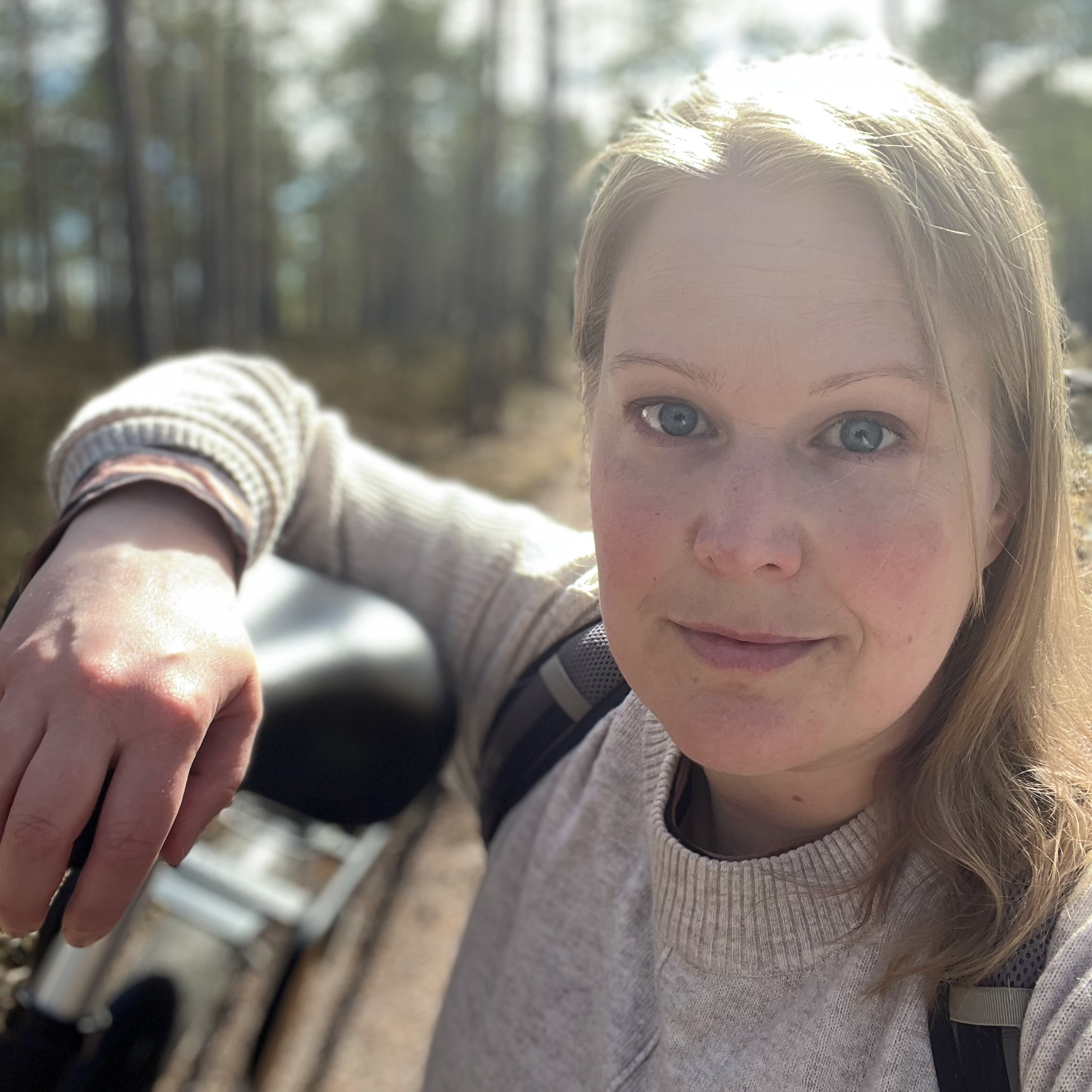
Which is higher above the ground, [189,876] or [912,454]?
[912,454]

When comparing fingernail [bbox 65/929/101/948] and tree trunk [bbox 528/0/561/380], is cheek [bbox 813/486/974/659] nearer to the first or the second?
fingernail [bbox 65/929/101/948]

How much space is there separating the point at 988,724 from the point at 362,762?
897 mm

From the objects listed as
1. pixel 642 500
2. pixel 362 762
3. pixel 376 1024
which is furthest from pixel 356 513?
pixel 376 1024

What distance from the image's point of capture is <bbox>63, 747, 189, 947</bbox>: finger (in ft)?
3.22

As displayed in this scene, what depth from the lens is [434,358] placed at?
18.2 meters

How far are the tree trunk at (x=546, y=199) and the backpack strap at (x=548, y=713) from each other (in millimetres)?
12277

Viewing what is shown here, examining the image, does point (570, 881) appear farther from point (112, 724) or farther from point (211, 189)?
point (211, 189)

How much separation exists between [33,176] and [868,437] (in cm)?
2519

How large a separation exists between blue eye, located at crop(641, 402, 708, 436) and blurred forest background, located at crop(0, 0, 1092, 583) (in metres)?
0.58

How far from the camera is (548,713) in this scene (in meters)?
1.48

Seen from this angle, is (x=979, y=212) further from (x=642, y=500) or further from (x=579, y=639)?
(x=579, y=639)

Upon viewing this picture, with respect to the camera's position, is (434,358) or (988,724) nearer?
(988,724)

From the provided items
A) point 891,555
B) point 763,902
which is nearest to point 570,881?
point 763,902

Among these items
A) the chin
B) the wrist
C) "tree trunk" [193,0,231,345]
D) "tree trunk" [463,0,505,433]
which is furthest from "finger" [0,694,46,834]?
"tree trunk" [193,0,231,345]
